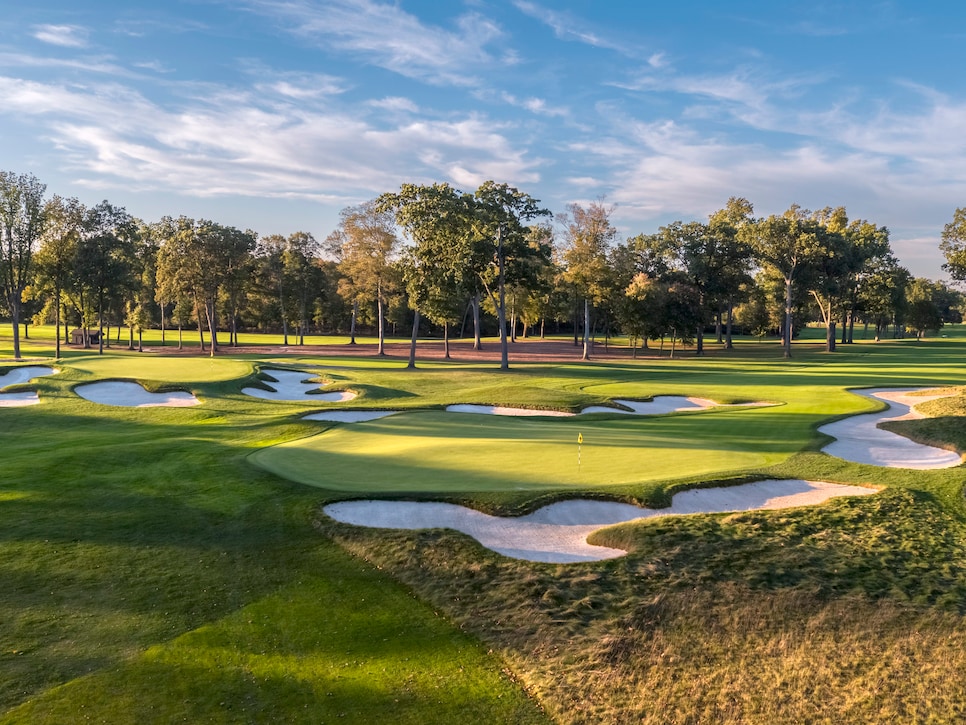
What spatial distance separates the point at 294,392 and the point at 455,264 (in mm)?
17054

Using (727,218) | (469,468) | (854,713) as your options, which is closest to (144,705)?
(854,713)

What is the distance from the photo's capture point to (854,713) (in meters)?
7.22

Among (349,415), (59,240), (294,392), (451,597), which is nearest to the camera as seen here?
(451,597)

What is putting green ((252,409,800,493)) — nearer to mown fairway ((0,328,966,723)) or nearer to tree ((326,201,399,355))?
mown fairway ((0,328,966,723))

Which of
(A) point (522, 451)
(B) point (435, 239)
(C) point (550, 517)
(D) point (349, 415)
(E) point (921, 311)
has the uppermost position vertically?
(B) point (435, 239)

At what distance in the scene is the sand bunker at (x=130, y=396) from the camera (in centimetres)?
3006

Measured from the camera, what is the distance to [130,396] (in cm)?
3125

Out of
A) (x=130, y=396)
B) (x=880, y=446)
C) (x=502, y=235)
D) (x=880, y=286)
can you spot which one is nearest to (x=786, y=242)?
(x=880, y=286)

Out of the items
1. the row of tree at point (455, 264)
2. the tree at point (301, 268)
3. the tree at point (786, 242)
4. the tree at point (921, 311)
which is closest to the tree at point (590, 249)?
the row of tree at point (455, 264)

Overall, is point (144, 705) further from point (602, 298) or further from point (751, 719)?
point (602, 298)

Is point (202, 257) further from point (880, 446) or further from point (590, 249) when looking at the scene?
point (880, 446)

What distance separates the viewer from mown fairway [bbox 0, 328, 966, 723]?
745 centimetres

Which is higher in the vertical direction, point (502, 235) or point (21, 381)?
point (502, 235)

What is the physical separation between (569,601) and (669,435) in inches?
543
